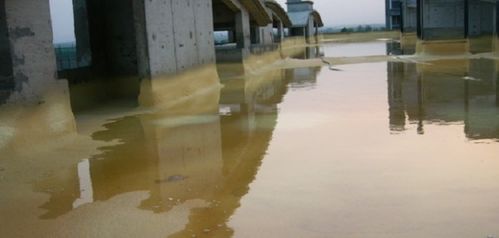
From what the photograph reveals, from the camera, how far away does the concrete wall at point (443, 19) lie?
43.0m

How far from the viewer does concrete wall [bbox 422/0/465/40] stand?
43031 millimetres

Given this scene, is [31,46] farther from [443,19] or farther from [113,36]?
[443,19]

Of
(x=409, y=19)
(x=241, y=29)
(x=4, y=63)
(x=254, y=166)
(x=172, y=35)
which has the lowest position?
(x=254, y=166)

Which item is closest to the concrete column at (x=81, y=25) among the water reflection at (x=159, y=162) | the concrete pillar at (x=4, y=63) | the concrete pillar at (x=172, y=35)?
the concrete pillar at (x=172, y=35)

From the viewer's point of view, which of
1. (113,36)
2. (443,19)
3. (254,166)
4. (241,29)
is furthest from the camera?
(443,19)

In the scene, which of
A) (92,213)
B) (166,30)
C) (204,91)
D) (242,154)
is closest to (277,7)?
(204,91)

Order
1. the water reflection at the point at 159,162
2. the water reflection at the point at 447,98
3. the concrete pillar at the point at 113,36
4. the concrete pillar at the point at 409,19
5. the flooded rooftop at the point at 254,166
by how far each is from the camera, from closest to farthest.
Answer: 1. the flooded rooftop at the point at 254,166
2. the water reflection at the point at 159,162
3. the water reflection at the point at 447,98
4. the concrete pillar at the point at 113,36
5. the concrete pillar at the point at 409,19

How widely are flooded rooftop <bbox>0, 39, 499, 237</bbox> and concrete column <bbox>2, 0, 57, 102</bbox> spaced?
0.39 meters

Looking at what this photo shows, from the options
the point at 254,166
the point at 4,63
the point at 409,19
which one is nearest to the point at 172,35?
the point at 4,63

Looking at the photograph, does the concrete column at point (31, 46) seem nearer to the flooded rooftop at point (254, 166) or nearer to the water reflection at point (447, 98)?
the flooded rooftop at point (254, 166)

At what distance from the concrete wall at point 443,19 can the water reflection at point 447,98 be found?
730 inches

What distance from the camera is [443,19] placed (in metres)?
44.5

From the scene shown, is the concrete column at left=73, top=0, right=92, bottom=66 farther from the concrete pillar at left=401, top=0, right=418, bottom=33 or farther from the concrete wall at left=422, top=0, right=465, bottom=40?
the concrete pillar at left=401, top=0, right=418, bottom=33

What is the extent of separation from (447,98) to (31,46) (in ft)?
35.6
